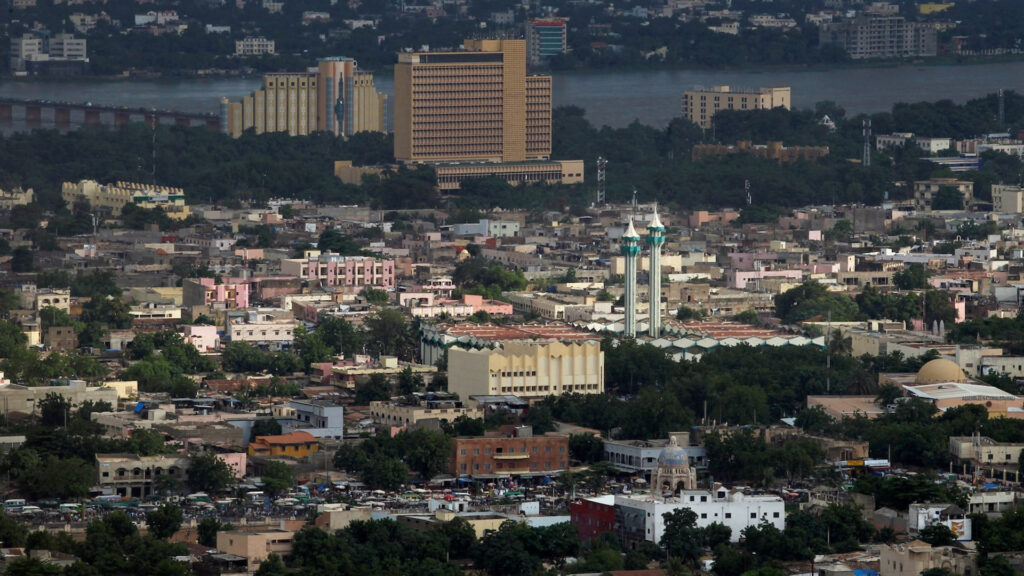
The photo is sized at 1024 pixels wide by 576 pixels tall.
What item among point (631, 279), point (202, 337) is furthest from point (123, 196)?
point (631, 279)

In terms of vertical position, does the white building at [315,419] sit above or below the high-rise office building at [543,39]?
below

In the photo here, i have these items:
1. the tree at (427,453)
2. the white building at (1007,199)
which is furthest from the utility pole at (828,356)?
the white building at (1007,199)

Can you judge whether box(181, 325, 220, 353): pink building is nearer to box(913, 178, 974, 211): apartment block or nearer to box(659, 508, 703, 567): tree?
box(659, 508, 703, 567): tree

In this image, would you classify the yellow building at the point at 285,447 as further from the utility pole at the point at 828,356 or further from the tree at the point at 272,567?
the utility pole at the point at 828,356

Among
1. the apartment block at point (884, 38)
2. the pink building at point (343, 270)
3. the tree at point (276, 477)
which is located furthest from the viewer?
the apartment block at point (884, 38)

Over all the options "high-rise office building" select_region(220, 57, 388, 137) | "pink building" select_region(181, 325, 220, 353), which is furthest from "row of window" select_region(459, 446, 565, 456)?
"high-rise office building" select_region(220, 57, 388, 137)

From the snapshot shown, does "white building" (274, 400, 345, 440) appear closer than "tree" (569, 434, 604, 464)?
No

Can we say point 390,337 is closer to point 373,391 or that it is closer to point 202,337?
point 202,337
